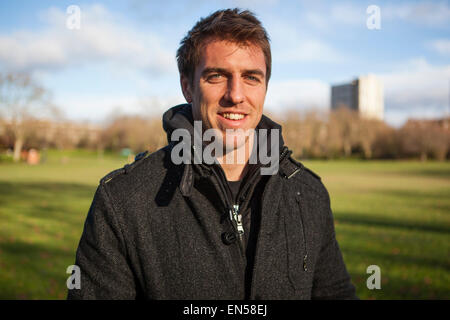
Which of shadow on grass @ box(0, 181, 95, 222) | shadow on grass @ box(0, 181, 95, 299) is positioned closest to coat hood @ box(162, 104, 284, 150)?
shadow on grass @ box(0, 181, 95, 299)

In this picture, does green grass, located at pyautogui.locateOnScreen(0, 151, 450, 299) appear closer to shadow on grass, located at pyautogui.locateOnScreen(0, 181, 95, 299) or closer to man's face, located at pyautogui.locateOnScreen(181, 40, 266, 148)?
shadow on grass, located at pyautogui.locateOnScreen(0, 181, 95, 299)

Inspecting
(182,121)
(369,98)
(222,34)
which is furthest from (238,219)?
(369,98)

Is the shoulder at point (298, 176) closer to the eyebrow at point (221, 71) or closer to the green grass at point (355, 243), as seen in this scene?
the eyebrow at point (221, 71)

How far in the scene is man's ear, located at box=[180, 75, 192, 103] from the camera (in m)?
2.49

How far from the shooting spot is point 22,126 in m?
60.7

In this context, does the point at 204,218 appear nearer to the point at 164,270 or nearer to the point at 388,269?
the point at 164,270

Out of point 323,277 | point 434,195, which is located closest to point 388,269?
point 323,277

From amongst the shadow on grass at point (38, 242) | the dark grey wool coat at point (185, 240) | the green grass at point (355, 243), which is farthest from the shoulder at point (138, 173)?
the green grass at point (355, 243)

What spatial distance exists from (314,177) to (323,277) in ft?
2.34

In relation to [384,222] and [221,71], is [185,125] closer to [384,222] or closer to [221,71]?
[221,71]

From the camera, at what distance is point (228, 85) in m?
2.28

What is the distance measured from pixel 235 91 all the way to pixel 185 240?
98 centimetres

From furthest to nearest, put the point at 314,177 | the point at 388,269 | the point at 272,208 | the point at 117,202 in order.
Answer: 1. the point at 388,269
2. the point at 314,177
3. the point at 272,208
4. the point at 117,202

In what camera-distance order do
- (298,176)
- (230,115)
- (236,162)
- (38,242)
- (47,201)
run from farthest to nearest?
(47,201) < (38,242) < (298,176) < (236,162) < (230,115)
